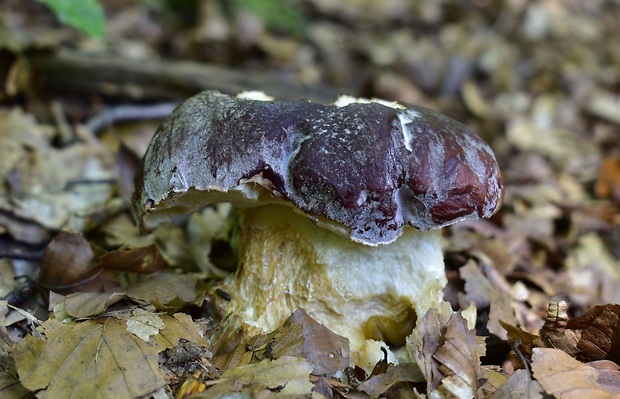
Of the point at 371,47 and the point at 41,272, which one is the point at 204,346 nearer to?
the point at 41,272

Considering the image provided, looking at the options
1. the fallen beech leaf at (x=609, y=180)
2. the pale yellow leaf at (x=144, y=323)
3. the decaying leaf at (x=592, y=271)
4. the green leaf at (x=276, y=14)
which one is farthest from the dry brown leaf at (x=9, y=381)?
the green leaf at (x=276, y=14)

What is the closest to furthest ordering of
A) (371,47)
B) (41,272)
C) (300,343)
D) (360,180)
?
(360,180) < (300,343) < (41,272) < (371,47)

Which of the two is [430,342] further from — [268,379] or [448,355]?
[268,379]

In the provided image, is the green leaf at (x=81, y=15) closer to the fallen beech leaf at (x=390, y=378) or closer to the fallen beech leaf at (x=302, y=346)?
the fallen beech leaf at (x=302, y=346)

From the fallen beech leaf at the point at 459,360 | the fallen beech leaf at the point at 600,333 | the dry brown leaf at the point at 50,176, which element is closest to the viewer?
the fallen beech leaf at the point at 459,360

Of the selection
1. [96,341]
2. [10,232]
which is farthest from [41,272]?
[96,341]

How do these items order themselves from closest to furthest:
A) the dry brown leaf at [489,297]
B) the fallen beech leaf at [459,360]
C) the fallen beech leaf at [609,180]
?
the fallen beech leaf at [459,360] < the dry brown leaf at [489,297] < the fallen beech leaf at [609,180]

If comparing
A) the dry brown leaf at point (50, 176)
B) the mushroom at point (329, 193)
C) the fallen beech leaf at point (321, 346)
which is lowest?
the dry brown leaf at point (50, 176)
